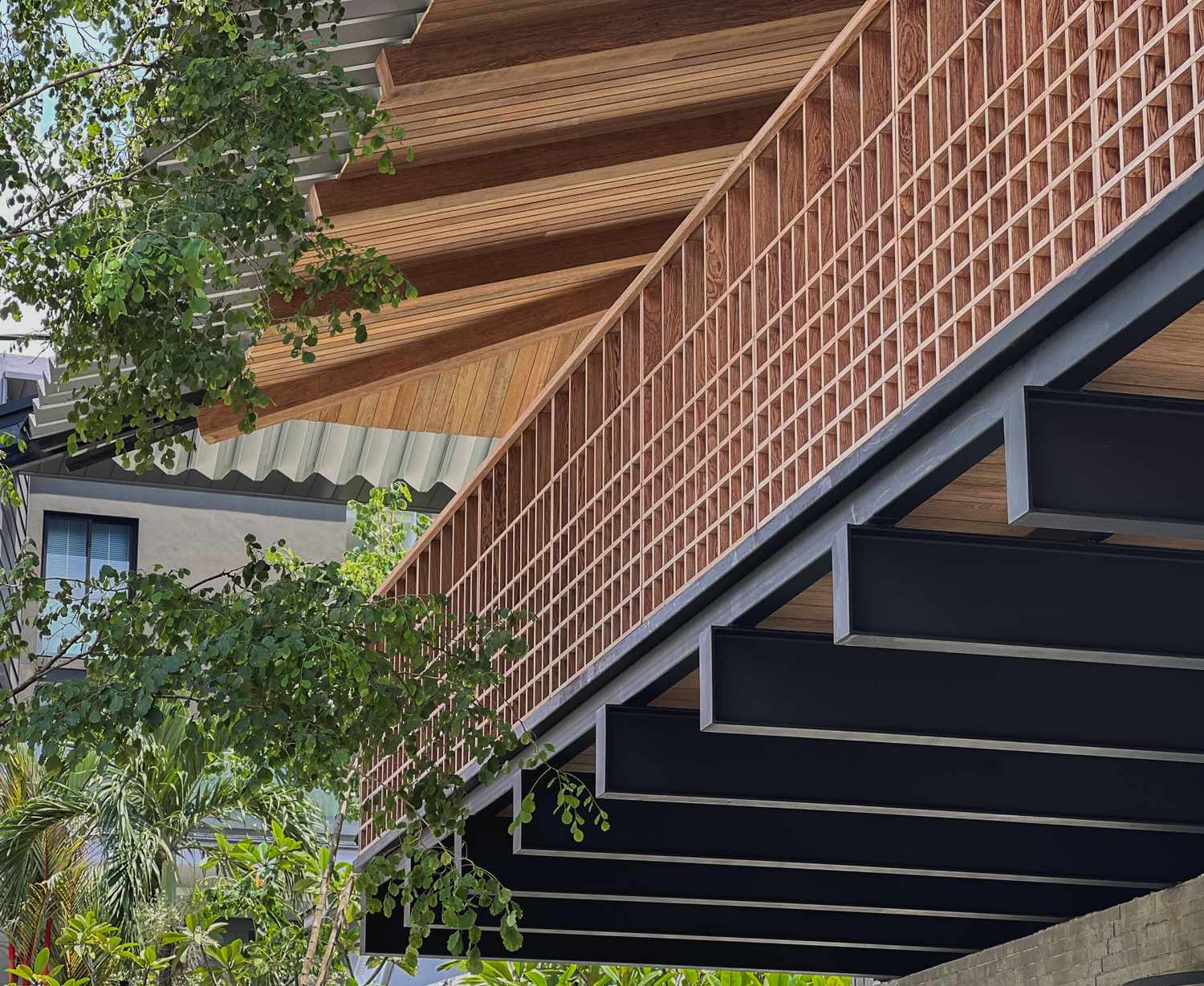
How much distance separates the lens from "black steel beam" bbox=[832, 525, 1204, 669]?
481 cm

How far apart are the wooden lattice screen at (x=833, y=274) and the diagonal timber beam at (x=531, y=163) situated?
1026mm

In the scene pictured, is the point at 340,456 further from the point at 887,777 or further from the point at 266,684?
the point at 266,684

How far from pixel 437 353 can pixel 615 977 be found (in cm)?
523

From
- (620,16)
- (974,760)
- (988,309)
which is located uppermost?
(620,16)

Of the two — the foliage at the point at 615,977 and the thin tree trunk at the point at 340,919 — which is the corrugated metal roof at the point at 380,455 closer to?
the thin tree trunk at the point at 340,919

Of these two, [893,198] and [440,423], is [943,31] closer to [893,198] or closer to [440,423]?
[893,198]

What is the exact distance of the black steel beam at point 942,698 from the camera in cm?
581

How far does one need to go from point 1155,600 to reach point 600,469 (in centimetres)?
291

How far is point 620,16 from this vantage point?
290 inches

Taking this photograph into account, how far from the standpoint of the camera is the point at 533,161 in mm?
8352

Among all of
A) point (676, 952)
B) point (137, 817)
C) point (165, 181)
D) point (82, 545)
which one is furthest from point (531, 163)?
point (82, 545)

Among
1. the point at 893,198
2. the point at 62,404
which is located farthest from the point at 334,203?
the point at 893,198

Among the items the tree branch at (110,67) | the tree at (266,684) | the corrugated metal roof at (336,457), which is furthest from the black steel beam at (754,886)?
the corrugated metal roof at (336,457)

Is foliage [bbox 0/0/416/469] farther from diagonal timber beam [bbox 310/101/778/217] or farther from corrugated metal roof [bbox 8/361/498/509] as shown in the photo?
corrugated metal roof [bbox 8/361/498/509]
